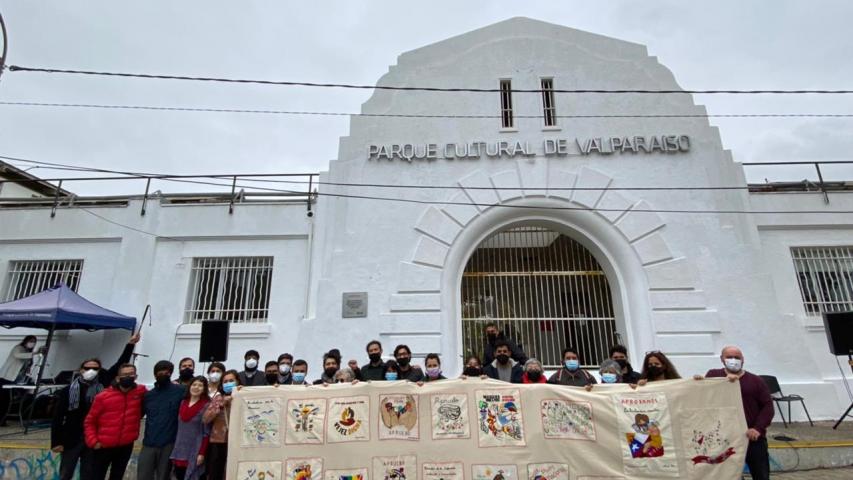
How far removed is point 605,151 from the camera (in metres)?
10.1

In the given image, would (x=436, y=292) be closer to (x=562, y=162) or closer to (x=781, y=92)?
(x=562, y=162)

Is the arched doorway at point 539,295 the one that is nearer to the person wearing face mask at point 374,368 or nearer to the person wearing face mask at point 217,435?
the person wearing face mask at point 374,368

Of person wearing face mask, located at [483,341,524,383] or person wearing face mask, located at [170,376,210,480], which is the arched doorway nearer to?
person wearing face mask, located at [483,341,524,383]

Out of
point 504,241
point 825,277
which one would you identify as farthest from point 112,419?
point 825,277

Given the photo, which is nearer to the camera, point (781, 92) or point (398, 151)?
point (781, 92)

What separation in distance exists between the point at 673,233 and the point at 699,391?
5186mm

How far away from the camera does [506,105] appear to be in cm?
1089

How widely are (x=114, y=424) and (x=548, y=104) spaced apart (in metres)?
9.96

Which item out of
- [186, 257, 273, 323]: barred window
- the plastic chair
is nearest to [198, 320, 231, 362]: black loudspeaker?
[186, 257, 273, 323]: barred window

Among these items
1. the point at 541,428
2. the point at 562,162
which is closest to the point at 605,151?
the point at 562,162

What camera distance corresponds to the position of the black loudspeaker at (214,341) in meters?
8.69

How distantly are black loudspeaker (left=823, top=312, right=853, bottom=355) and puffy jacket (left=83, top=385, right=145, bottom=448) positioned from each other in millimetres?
11026

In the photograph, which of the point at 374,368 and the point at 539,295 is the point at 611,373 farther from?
the point at 539,295

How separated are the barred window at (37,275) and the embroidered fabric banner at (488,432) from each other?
28.7 ft
